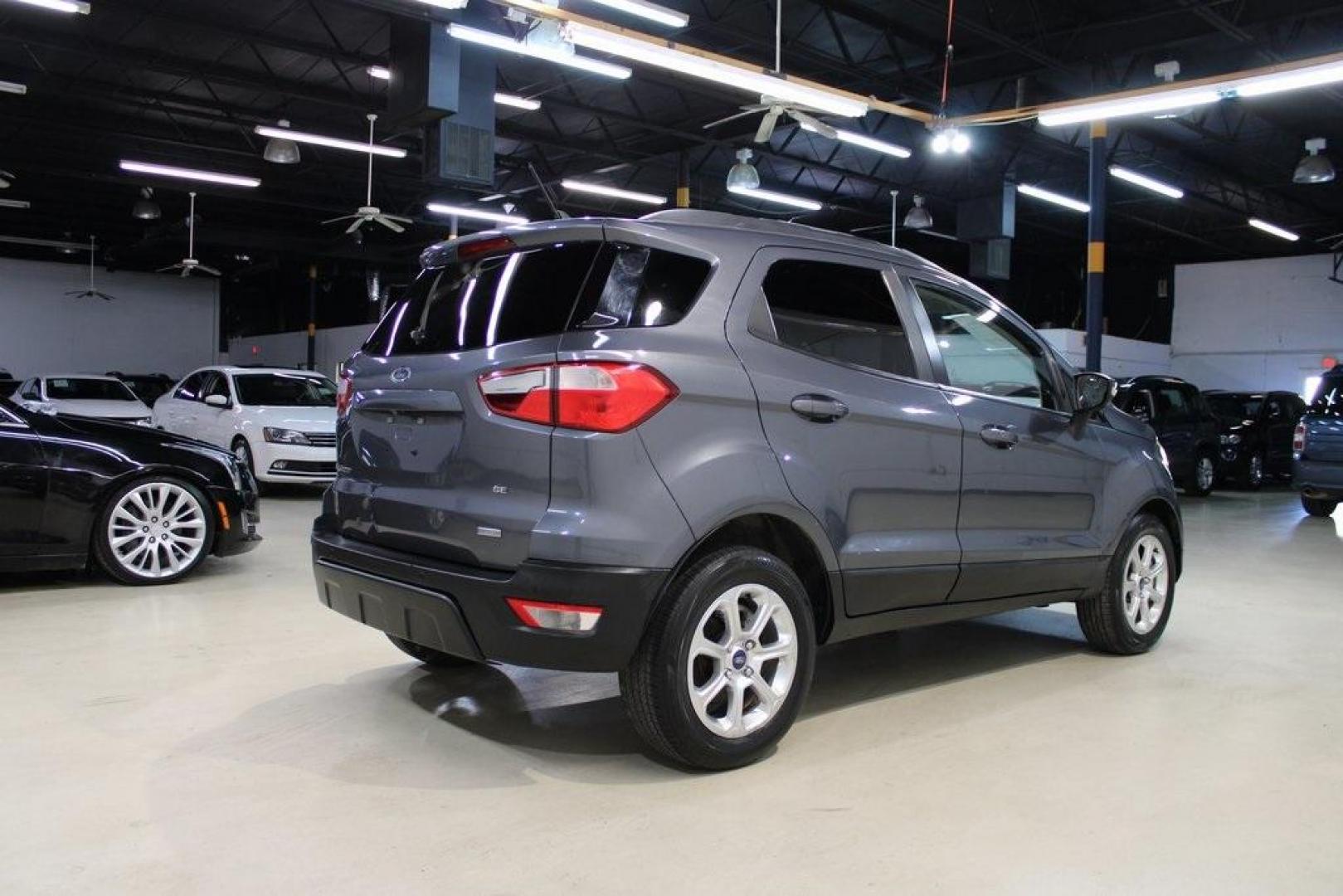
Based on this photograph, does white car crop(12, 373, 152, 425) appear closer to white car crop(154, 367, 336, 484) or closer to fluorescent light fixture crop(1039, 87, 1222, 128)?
white car crop(154, 367, 336, 484)

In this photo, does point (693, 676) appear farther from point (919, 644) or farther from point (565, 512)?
point (919, 644)

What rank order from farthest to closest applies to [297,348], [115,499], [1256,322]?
1. [297,348]
2. [1256,322]
3. [115,499]

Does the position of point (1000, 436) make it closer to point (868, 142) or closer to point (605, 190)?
point (868, 142)

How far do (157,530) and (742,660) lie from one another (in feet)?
13.5

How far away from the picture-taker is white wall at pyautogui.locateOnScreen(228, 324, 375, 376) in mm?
26316

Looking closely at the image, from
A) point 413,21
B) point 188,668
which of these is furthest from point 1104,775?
point 413,21

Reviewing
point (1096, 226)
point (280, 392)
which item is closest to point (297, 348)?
point (280, 392)

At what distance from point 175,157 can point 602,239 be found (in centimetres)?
1951

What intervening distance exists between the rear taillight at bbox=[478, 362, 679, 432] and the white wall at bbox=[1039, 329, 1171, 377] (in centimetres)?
1449

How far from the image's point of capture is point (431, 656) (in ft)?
12.9

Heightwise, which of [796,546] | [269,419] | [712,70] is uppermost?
[712,70]

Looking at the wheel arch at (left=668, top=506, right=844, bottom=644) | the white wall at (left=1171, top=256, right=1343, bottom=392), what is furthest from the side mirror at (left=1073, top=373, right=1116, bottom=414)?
the white wall at (left=1171, top=256, right=1343, bottom=392)

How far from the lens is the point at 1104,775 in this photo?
2996mm

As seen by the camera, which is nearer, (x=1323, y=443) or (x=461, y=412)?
(x=461, y=412)
